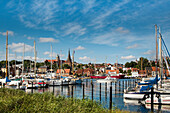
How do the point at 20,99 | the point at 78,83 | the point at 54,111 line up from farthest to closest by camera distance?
the point at 78,83, the point at 20,99, the point at 54,111

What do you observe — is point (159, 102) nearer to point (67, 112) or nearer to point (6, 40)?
point (67, 112)

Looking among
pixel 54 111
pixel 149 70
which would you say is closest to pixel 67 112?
pixel 54 111

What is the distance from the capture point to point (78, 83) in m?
79.8

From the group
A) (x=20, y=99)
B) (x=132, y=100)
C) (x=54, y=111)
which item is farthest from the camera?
(x=132, y=100)

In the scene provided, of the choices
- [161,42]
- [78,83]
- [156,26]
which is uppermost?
[156,26]

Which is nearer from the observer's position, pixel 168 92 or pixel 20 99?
pixel 20 99

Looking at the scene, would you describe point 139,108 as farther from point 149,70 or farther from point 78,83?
point 149,70

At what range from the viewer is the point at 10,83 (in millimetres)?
53344

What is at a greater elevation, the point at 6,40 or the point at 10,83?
the point at 6,40

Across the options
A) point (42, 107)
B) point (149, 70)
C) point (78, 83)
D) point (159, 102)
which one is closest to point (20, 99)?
point (42, 107)

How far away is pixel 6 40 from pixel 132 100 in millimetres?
39900

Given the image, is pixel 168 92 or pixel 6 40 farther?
pixel 6 40

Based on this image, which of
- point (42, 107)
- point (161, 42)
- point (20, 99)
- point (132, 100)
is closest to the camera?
point (42, 107)

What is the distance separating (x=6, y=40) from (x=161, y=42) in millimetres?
42022
